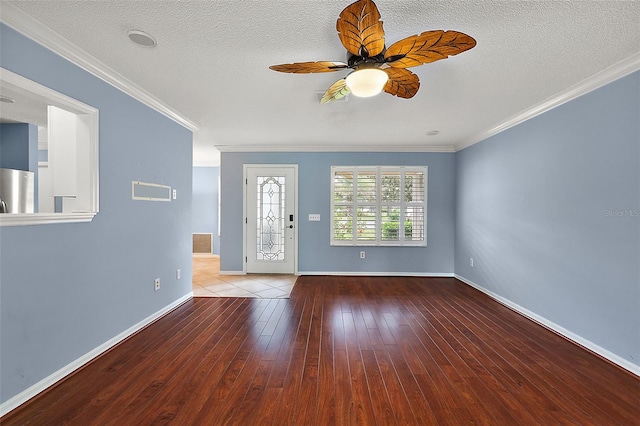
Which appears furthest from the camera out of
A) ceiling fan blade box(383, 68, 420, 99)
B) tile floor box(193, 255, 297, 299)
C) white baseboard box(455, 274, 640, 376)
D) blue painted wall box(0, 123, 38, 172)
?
tile floor box(193, 255, 297, 299)

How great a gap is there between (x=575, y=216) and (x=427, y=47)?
7.93ft

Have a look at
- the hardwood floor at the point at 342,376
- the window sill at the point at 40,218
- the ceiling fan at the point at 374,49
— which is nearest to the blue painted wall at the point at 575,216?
the hardwood floor at the point at 342,376

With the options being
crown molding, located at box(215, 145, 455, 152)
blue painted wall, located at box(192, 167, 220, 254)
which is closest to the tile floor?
blue painted wall, located at box(192, 167, 220, 254)

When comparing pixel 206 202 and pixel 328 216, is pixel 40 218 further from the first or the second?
pixel 206 202

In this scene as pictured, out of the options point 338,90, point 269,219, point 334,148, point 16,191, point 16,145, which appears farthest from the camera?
point 269,219

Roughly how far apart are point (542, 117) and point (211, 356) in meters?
4.22

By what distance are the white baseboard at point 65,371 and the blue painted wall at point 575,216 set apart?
4359 mm

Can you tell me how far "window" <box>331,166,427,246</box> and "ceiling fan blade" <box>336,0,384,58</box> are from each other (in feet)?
11.5

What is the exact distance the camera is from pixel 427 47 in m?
1.55

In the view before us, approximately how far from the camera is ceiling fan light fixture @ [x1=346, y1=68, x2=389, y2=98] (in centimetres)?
171

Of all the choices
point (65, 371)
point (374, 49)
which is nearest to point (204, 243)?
point (65, 371)

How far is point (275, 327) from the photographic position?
2922 mm

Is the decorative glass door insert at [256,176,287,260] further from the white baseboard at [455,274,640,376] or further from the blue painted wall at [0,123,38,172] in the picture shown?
the white baseboard at [455,274,640,376]

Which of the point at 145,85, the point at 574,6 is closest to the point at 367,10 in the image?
the point at 574,6
